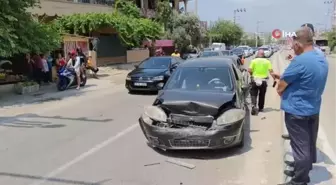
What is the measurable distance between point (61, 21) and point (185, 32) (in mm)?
24724

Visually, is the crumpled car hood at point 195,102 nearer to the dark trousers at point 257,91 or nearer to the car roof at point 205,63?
the car roof at point 205,63

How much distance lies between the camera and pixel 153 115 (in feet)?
21.8

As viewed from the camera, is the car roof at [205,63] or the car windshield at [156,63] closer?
the car roof at [205,63]

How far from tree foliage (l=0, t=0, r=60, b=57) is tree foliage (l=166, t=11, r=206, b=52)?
33.3 m

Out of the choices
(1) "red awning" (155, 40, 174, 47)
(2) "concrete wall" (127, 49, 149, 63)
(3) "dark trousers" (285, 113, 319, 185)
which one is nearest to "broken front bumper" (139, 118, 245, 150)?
(3) "dark trousers" (285, 113, 319, 185)

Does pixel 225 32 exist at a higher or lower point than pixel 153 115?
higher

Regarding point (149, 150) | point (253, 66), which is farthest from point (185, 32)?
point (149, 150)

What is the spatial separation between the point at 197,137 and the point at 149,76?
916 centimetres

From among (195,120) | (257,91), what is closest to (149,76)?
(257,91)

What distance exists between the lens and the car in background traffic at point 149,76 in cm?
1503

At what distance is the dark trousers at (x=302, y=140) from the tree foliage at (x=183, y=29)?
146 ft

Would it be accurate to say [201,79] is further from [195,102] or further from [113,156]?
[113,156]

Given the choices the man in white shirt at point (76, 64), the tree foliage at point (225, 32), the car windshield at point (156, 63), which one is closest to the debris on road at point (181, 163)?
the car windshield at point (156, 63)

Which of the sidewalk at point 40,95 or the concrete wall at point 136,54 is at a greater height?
the concrete wall at point 136,54
